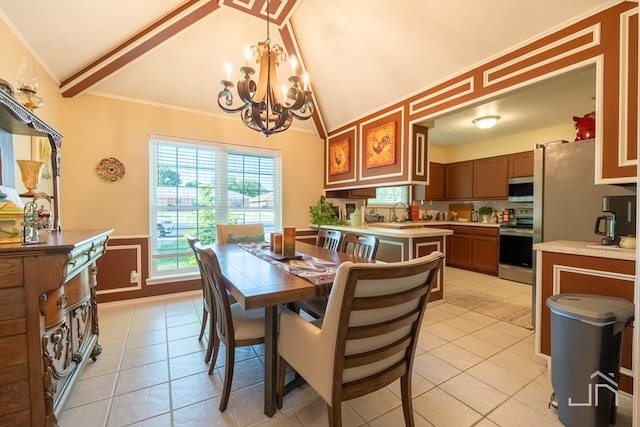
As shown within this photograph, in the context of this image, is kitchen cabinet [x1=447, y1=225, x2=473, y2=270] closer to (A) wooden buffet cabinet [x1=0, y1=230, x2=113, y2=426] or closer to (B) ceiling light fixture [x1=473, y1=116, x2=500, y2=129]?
(B) ceiling light fixture [x1=473, y1=116, x2=500, y2=129]

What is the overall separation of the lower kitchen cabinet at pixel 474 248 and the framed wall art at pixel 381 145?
2.60 meters

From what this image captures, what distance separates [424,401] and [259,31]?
12.4ft

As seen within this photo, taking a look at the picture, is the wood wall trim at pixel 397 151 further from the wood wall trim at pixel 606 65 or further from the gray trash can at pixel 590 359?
the gray trash can at pixel 590 359

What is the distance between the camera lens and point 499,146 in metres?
5.06

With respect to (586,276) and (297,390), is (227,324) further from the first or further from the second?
(586,276)

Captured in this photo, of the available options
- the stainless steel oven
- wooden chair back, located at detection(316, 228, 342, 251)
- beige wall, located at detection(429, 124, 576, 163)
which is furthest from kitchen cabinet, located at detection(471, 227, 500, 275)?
wooden chair back, located at detection(316, 228, 342, 251)

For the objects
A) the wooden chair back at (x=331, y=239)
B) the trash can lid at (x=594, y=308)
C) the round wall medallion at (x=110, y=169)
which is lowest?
the trash can lid at (x=594, y=308)

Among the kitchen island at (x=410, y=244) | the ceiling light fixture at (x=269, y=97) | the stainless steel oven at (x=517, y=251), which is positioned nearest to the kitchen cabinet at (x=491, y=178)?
the stainless steel oven at (x=517, y=251)

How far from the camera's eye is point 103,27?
7.81 ft

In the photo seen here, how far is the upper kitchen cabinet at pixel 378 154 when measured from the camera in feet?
10.4

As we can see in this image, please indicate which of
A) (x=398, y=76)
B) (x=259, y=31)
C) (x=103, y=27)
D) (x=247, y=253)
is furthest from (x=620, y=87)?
(x=103, y=27)

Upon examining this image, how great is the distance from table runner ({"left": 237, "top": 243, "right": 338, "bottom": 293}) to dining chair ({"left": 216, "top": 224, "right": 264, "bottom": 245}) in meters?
0.71

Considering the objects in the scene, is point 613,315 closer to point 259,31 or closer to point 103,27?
point 259,31

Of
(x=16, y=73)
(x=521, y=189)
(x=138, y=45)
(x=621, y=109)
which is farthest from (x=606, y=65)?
(x=16, y=73)
